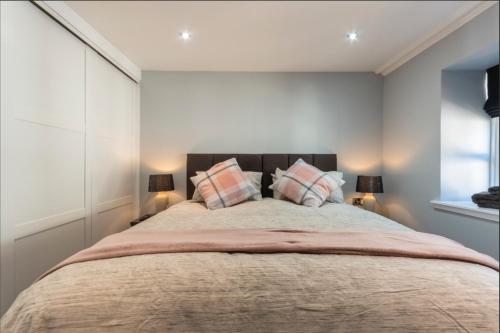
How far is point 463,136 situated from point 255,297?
56 centimetres

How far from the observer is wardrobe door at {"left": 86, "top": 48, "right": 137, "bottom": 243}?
63.3 inches

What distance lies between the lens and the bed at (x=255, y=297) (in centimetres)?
54

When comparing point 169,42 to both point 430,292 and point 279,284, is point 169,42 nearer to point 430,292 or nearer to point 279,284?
point 279,284

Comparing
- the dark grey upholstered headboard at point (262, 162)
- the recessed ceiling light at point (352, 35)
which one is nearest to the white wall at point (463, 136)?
the recessed ceiling light at point (352, 35)

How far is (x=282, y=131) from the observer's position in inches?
95.7

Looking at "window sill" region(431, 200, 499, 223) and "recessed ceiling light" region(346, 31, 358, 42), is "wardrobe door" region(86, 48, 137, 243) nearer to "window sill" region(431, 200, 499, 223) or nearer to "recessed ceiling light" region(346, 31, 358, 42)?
"recessed ceiling light" region(346, 31, 358, 42)

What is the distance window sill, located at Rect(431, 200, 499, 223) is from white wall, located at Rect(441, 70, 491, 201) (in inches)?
0.5

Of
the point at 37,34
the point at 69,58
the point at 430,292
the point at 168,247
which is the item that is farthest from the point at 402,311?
the point at 69,58

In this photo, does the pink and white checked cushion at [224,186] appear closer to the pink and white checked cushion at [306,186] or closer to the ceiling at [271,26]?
the pink and white checked cushion at [306,186]

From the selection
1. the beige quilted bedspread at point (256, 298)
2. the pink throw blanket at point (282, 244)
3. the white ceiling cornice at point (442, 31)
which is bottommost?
the beige quilted bedspread at point (256, 298)

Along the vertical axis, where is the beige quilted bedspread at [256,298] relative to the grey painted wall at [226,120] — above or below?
below

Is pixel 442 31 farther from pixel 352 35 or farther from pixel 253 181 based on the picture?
pixel 253 181

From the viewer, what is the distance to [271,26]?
1035 millimetres

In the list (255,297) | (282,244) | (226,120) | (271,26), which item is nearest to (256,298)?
(255,297)
